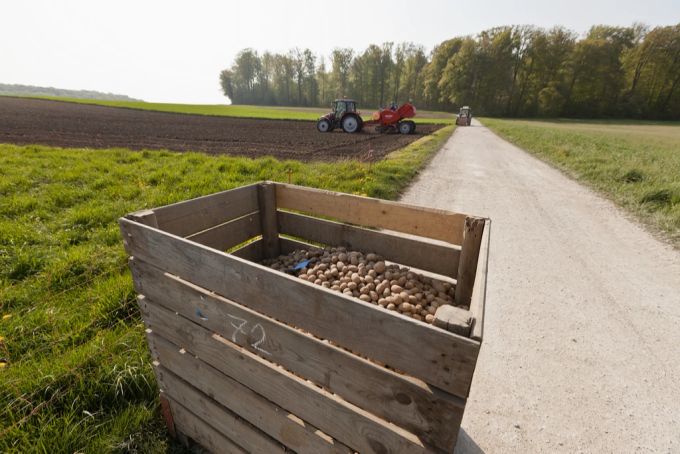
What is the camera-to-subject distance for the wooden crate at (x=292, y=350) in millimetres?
1062

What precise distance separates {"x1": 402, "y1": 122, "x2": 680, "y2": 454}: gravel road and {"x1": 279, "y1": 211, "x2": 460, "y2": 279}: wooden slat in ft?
3.23

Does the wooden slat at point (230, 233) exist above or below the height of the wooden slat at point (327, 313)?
below

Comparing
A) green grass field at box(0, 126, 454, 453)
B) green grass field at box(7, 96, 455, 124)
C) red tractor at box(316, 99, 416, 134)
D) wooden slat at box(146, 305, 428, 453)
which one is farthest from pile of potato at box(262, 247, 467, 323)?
green grass field at box(7, 96, 455, 124)

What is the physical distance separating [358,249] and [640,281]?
3.63m

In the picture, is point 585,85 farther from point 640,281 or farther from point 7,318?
point 7,318

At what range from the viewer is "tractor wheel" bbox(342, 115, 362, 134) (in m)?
22.4

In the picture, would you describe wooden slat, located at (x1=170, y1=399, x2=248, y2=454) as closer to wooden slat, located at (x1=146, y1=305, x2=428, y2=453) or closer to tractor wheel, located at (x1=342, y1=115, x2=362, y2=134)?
wooden slat, located at (x1=146, y1=305, x2=428, y2=453)

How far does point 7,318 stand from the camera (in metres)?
2.68

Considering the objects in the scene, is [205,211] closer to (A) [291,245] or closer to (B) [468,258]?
(A) [291,245]

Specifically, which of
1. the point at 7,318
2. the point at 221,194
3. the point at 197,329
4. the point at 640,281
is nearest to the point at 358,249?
the point at 221,194

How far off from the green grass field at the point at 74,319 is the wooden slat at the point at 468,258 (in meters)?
2.15

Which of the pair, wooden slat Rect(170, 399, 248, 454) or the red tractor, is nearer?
wooden slat Rect(170, 399, 248, 454)

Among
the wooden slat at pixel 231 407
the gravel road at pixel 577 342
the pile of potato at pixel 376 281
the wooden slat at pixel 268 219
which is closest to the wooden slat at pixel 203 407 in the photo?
the wooden slat at pixel 231 407

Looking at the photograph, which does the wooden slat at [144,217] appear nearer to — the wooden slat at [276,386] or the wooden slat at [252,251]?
the wooden slat at [276,386]
